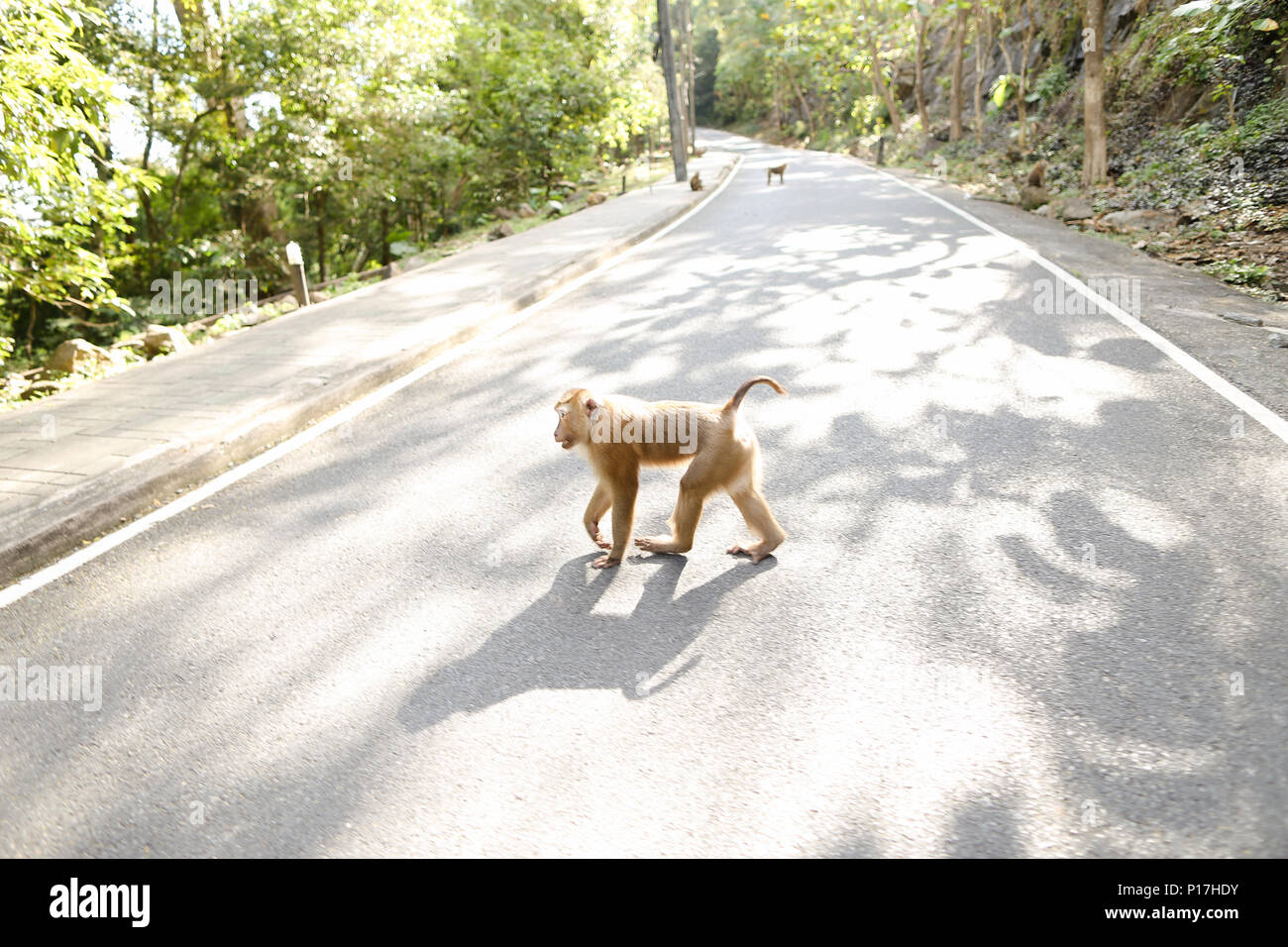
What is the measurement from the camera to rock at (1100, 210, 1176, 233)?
1157 cm

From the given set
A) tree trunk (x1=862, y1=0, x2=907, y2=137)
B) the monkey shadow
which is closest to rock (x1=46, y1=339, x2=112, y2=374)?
the monkey shadow

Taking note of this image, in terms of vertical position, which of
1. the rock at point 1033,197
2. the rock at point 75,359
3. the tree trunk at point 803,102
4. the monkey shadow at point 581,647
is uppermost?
the tree trunk at point 803,102

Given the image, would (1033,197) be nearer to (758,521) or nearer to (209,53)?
(758,521)

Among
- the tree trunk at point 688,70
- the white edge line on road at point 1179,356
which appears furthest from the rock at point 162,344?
the tree trunk at point 688,70

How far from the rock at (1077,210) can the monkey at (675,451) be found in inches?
467

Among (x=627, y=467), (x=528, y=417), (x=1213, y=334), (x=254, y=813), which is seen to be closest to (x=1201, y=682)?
(x=627, y=467)

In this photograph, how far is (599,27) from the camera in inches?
1088

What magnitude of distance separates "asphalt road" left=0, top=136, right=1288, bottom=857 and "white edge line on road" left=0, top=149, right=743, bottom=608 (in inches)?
Result: 6.0

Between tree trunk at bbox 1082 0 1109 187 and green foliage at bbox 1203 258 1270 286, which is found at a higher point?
tree trunk at bbox 1082 0 1109 187

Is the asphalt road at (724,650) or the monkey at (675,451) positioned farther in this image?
the monkey at (675,451)

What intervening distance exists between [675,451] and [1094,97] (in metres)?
15.1

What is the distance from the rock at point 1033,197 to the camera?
15.2m

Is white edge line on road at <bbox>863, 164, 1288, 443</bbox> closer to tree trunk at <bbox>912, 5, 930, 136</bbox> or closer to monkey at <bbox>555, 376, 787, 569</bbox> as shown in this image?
monkey at <bbox>555, 376, 787, 569</bbox>

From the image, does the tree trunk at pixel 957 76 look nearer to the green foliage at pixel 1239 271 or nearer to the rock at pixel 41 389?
the green foliage at pixel 1239 271
